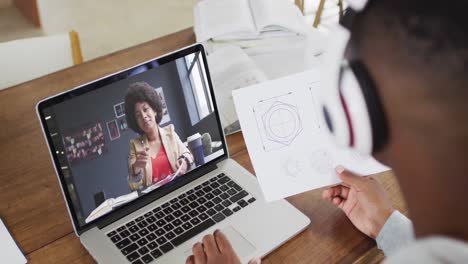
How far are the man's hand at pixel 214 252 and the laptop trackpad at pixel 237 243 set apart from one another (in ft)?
0.08

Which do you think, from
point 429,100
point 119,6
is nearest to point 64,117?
point 429,100

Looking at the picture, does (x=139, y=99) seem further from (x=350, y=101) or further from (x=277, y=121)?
(x=350, y=101)

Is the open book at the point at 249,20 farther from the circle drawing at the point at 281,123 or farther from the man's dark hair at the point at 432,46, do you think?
the man's dark hair at the point at 432,46

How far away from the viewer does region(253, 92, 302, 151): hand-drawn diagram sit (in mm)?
967

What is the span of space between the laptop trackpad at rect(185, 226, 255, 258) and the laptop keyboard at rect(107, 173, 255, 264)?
27 millimetres

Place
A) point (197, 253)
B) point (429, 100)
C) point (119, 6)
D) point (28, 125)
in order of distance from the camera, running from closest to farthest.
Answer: point (429, 100), point (197, 253), point (28, 125), point (119, 6)

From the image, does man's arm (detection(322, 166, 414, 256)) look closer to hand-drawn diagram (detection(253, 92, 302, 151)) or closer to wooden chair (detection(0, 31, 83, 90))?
hand-drawn diagram (detection(253, 92, 302, 151))

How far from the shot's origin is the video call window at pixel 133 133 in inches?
34.2

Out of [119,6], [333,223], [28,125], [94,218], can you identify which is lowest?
[333,223]

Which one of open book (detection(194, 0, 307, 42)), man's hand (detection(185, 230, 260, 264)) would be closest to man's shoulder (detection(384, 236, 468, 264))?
man's hand (detection(185, 230, 260, 264))

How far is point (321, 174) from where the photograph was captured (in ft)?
3.11

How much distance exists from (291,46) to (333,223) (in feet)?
1.81

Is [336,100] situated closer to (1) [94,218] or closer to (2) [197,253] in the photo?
(2) [197,253]

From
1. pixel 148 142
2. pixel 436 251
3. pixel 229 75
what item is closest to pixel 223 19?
pixel 229 75
